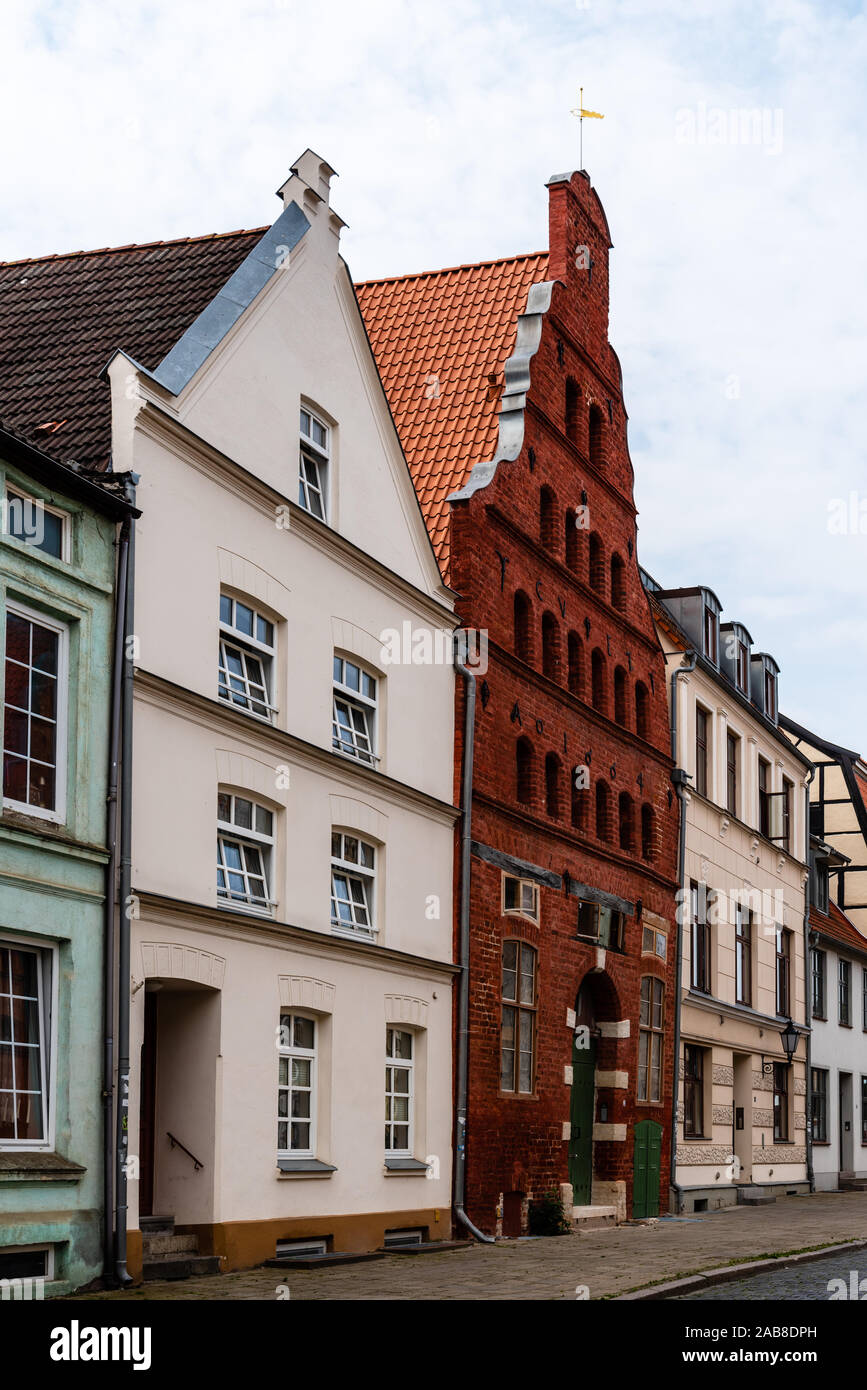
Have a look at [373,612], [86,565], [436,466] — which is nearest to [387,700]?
[373,612]

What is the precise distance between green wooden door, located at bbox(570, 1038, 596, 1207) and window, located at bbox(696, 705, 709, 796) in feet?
25.4

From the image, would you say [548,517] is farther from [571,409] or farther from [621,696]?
[621,696]

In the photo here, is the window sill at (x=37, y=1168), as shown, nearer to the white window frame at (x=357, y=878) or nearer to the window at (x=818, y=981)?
the white window frame at (x=357, y=878)

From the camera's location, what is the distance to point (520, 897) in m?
25.0

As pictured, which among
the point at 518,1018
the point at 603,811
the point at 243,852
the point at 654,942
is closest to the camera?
the point at 243,852

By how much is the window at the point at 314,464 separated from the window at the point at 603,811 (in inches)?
363

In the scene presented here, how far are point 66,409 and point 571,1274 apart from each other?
9.70 meters

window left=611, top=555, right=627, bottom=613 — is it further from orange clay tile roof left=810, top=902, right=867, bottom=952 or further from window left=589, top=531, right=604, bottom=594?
orange clay tile roof left=810, top=902, right=867, bottom=952

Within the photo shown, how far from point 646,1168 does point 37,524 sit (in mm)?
17804

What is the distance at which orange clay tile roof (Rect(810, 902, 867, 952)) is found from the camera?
145 ft

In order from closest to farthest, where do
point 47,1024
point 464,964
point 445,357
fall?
point 47,1024 → point 464,964 → point 445,357

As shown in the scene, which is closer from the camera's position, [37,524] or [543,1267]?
[37,524]

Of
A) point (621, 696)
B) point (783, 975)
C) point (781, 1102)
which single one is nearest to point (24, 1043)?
point (621, 696)

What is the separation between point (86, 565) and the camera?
1619 cm
